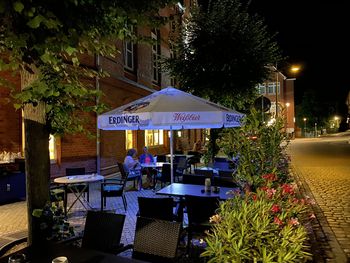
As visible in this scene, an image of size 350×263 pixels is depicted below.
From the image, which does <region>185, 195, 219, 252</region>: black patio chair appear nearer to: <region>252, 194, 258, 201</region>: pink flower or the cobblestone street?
<region>252, 194, 258, 201</region>: pink flower

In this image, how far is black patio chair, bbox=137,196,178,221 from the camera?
4.93 meters

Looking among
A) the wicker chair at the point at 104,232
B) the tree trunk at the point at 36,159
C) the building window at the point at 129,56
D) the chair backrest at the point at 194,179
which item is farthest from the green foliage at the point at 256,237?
the building window at the point at 129,56

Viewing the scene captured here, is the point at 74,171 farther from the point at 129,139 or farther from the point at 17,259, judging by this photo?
the point at 129,139

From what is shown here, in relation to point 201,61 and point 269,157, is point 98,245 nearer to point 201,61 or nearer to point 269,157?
point 269,157

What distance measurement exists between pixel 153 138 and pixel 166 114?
13600 mm

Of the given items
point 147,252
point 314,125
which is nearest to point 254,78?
point 147,252

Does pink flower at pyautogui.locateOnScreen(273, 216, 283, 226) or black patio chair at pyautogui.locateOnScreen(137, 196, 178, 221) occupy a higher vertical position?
pink flower at pyautogui.locateOnScreen(273, 216, 283, 226)

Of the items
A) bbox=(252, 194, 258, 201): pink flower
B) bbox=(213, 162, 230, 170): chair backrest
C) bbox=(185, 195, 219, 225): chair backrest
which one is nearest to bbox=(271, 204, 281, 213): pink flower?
bbox=(252, 194, 258, 201): pink flower

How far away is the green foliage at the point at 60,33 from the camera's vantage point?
2.51 m

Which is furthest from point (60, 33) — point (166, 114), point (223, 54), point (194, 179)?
point (223, 54)

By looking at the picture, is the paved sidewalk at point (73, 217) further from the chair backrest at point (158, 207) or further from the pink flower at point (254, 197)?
the pink flower at point (254, 197)

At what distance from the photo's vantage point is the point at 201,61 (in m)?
12.7

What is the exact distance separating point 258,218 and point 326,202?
7001 millimetres

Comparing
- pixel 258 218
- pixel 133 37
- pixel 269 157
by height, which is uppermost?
pixel 133 37
